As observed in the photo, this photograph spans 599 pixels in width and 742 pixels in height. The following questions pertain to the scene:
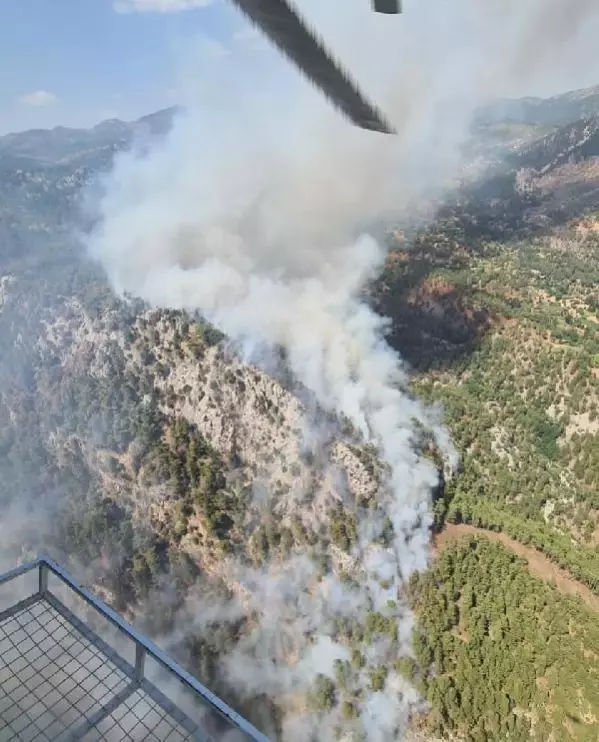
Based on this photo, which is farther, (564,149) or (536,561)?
(564,149)

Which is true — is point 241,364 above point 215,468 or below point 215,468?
above

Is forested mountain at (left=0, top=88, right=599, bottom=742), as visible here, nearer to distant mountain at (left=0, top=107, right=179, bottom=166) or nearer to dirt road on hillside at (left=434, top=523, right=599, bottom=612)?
dirt road on hillside at (left=434, top=523, right=599, bottom=612)

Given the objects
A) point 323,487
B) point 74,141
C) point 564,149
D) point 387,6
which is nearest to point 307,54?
point 387,6

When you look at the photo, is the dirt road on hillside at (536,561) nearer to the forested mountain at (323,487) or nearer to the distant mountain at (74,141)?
the forested mountain at (323,487)

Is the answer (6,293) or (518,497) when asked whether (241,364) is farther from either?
(6,293)

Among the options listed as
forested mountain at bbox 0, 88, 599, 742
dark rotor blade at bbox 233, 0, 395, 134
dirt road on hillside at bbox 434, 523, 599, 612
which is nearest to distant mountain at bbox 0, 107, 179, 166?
forested mountain at bbox 0, 88, 599, 742

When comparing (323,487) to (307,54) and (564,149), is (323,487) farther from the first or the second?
(564,149)

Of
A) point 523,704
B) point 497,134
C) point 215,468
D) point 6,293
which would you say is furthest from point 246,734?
point 497,134

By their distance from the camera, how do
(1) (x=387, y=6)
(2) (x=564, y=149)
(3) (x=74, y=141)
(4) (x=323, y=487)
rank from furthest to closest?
1. (3) (x=74, y=141)
2. (2) (x=564, y=149)
3. (4) (x=323, y=487)
4. (1) (x=387, y=6)
